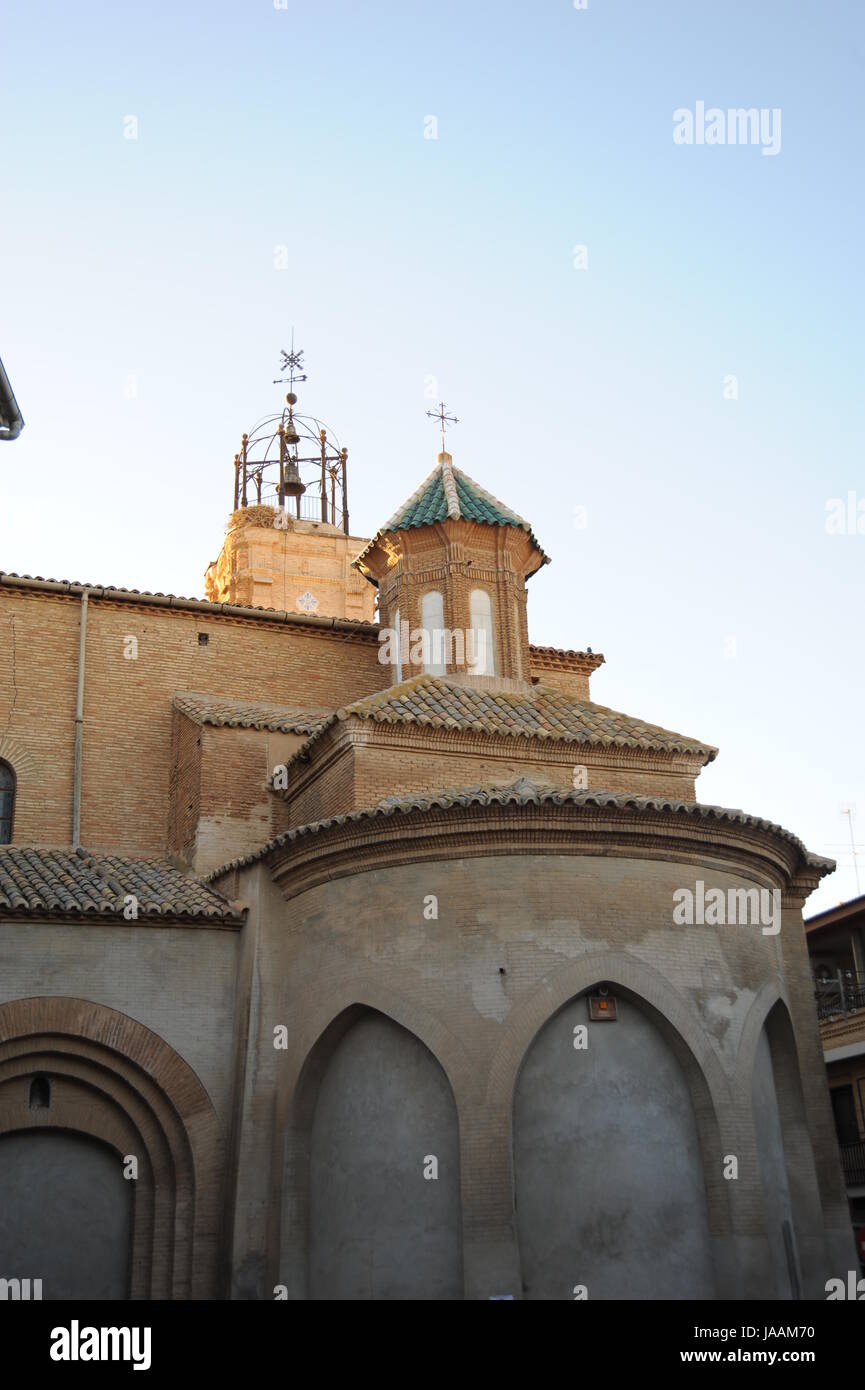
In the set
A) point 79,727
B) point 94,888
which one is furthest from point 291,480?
point 94,888

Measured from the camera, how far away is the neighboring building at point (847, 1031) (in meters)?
23.9

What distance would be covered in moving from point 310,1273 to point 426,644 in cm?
792

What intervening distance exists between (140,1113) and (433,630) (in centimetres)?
704

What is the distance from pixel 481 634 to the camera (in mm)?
18031

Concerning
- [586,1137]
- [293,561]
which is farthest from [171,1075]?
[293,561]

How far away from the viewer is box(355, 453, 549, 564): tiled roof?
18469 millimetres

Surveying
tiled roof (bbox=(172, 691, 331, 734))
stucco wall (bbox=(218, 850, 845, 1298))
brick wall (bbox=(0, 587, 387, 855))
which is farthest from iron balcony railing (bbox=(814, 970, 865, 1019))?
stucco wall (bbox=(218, 850, 845, 1298))

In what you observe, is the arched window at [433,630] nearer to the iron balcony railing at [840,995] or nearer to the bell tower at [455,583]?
the bell tower at [455,583]

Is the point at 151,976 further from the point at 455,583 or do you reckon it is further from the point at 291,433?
the point at 291,433

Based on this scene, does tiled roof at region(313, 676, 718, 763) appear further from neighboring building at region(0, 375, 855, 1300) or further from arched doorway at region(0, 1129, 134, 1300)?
arched doorway at region(0, 1129, 134, 1300)

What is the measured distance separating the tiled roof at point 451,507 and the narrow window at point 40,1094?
823 cm

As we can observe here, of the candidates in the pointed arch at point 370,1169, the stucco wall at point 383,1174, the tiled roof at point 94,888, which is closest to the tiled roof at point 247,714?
the tiled roof at point 94,888

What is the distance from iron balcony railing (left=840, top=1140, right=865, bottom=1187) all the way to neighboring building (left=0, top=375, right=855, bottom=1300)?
10.2 m
